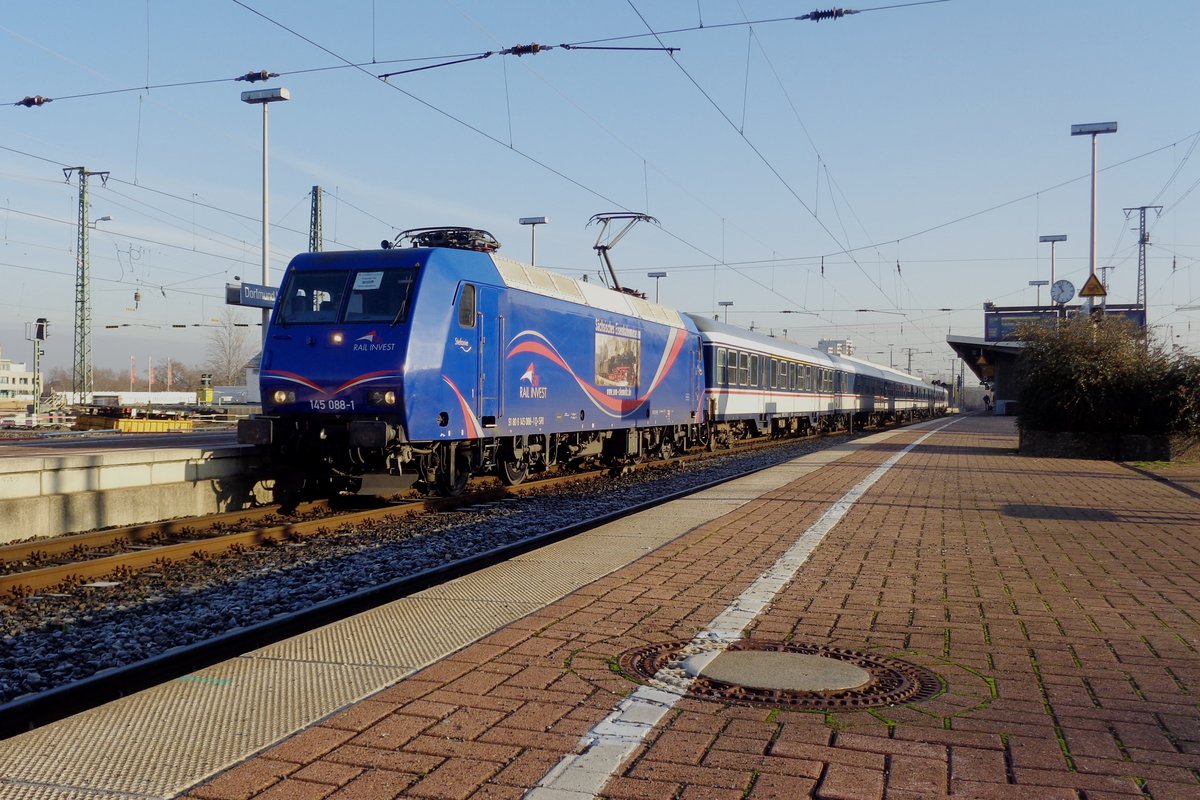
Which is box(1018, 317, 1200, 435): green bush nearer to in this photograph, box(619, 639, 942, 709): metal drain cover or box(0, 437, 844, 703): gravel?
box(0, 437, 844, 703): gravel

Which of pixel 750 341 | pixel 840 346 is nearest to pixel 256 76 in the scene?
pixel 750 341

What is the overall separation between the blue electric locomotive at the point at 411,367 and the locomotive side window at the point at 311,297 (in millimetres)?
17

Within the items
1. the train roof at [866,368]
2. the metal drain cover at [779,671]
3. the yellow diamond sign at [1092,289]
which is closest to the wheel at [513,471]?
the metal drain cover at [779,671]

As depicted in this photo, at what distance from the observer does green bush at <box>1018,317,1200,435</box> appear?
2242cm

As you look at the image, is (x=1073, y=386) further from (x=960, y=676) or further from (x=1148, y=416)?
(x=960, y=676)

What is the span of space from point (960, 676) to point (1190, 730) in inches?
38.9

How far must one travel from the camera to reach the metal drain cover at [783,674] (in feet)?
14.1

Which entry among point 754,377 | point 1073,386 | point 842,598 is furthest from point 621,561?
point 754,377

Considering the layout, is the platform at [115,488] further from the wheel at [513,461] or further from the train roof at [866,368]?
the train roof at [866,368]

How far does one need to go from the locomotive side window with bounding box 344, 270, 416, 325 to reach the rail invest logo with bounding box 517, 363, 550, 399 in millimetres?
2802

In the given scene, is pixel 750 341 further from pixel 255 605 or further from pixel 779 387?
pixel 255 605

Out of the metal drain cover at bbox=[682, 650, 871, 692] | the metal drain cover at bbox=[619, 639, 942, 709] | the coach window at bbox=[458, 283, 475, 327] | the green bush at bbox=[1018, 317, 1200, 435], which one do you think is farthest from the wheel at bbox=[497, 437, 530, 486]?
the green bush at bbox=[1018, 317, 1200, 435]

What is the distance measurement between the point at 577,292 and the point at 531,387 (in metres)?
2.70

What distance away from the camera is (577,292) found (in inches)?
657
